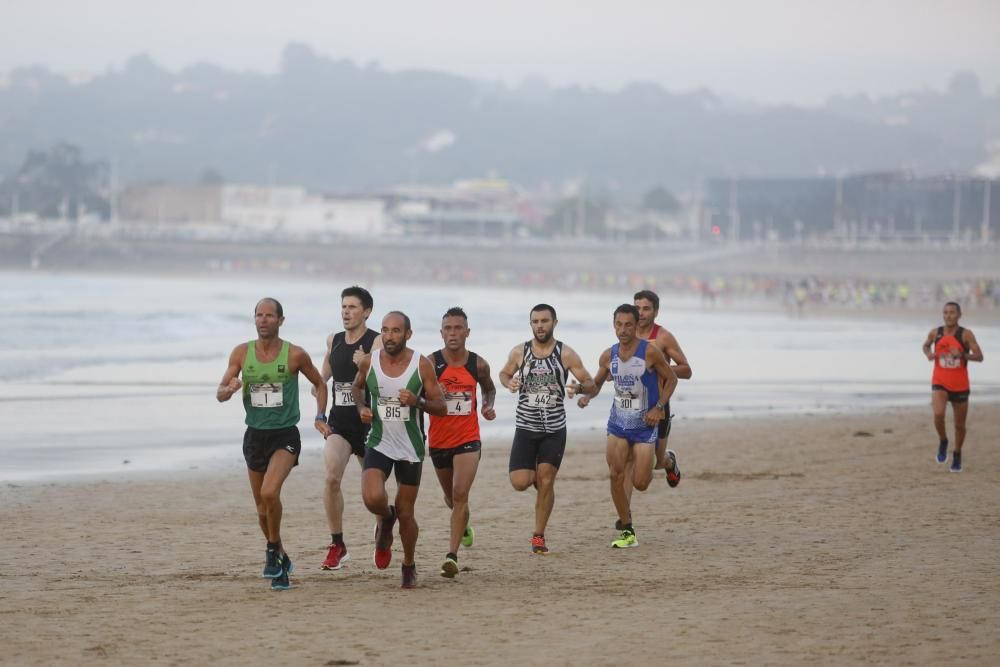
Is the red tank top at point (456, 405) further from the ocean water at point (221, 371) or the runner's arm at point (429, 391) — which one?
the ocean water at point (221, 371)

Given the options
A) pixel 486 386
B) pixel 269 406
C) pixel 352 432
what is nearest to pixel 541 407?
pixel 486 386

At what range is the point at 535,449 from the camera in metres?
9.61

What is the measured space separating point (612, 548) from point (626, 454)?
0.58m

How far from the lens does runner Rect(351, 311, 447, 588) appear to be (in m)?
8.29

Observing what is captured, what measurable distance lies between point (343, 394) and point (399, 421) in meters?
0.91

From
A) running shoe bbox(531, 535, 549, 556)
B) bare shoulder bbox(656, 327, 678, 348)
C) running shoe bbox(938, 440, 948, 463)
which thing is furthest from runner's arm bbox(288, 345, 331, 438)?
running shoe bbox(938, 440, 948, 463)

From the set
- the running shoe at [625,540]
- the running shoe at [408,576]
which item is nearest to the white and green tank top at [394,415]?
the running shoe at [408,576]

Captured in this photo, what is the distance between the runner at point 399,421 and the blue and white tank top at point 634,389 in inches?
67.0

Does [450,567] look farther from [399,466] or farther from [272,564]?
[272,564]

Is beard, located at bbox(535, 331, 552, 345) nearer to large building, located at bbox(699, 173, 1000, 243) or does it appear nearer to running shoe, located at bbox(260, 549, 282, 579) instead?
running shoe, located at bbox(260, 549, 282, 579)

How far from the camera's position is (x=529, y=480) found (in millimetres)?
9516

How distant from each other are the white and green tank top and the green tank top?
435 millimetres

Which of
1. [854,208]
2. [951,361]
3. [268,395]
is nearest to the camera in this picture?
[268,395]

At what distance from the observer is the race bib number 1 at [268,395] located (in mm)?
8445
